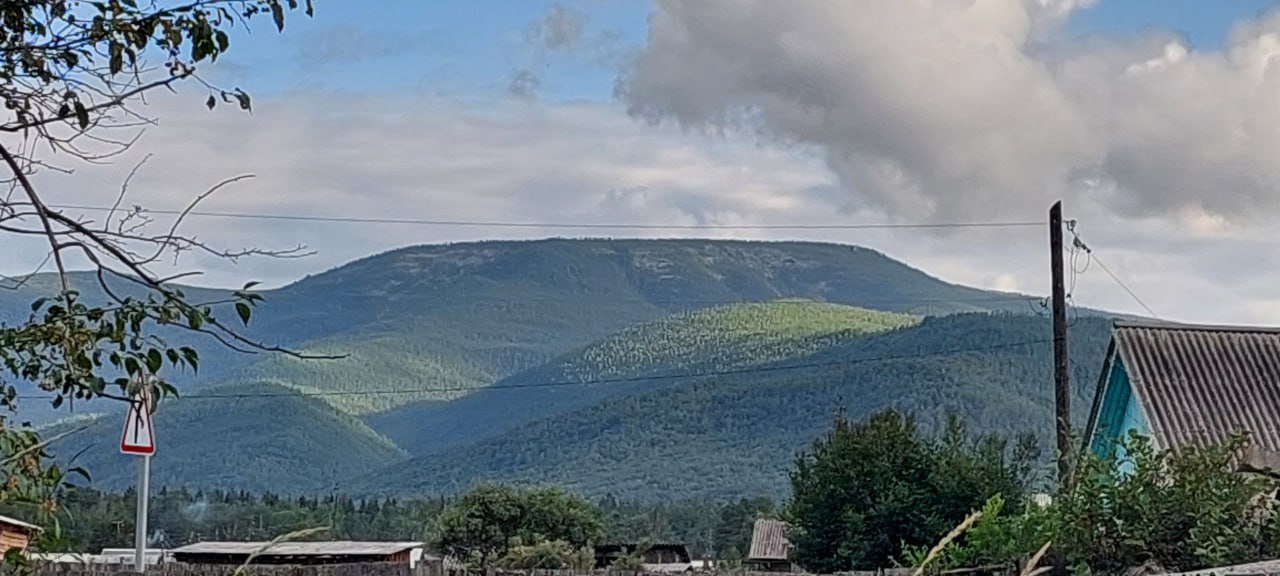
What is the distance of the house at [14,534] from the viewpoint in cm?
376

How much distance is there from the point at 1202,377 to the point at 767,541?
3052cm

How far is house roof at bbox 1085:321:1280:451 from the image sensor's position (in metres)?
14.8

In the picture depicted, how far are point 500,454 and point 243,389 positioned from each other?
17.4 meters

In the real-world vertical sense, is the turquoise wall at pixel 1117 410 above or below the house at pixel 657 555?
below

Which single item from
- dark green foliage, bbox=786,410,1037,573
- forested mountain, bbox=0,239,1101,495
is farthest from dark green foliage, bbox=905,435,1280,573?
forested mountain, bbox=0,239,1101,495

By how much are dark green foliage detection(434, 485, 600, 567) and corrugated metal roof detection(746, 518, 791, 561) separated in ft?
16.2

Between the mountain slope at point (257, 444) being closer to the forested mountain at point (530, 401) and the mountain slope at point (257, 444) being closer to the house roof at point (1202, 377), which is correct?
the forested mountain at point (530, 401)

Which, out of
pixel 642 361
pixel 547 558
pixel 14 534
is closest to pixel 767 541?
pixel 547 558

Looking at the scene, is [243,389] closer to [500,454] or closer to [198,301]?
[500,454]

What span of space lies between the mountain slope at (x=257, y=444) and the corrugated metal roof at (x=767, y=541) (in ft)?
155

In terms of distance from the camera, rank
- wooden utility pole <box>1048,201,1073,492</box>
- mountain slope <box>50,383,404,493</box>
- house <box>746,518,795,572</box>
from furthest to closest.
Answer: mountain slope <box>50,383,404,493</box>, house <box>746,518,795,572</box>, wooden utility pole <box>1048,201,1073,492</box>

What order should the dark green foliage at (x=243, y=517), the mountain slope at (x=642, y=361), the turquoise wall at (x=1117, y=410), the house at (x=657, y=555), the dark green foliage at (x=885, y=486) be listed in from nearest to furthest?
1. the turquoise wall at (x=1117, y=410)
2. the dark green foliage at (x=885, y=486)
3. the house at (x=657, y=555)
4. the dark green foliage at (x=243, y=517)
5. the mountain slope at (x=642, y=361)

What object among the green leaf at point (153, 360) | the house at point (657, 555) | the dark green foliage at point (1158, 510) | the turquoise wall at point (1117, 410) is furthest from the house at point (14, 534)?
the house at point (657, 555)

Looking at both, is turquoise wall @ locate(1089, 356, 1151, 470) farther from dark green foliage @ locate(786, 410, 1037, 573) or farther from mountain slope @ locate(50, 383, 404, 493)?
mountain slope @ locate(50, 383, 404, 493)
